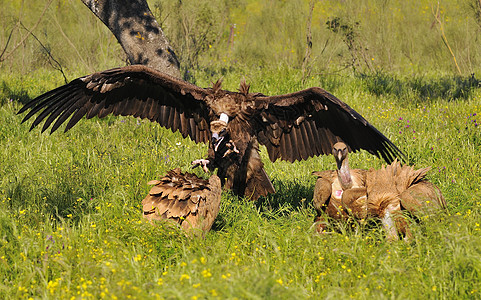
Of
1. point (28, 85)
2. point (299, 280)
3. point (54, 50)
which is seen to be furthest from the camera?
point (54, 50)

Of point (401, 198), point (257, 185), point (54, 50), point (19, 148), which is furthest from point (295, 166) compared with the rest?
point (54, 50)

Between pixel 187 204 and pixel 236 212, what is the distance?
0.84 m

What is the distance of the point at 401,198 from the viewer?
4.18m

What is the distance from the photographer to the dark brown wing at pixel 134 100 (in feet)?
15.7

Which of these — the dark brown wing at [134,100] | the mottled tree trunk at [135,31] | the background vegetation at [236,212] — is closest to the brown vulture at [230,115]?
the dark brown wing at [134,100]

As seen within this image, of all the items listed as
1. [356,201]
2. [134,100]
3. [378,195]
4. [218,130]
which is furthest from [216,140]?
[378,195]

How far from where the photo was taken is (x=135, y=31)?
23.0 feet

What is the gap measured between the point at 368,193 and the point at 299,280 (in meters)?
1.27

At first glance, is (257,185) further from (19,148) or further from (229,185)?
(19,148)

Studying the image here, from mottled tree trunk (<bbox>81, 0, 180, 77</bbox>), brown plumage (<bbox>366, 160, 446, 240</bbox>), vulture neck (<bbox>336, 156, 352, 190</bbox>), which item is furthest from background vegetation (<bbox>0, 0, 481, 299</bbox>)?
mottled tree trunk (<bbox>81, 0, 180, 77</bbox>)

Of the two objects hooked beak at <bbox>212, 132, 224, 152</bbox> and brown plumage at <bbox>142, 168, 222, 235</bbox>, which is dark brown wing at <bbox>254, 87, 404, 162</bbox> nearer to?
hooked beak at <bbox>212, 132, 224, 152</bbox>

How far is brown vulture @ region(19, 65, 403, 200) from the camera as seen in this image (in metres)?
4.79

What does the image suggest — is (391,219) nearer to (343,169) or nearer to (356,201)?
(356,201)

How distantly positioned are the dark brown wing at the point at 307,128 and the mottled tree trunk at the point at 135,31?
7.93 feet
